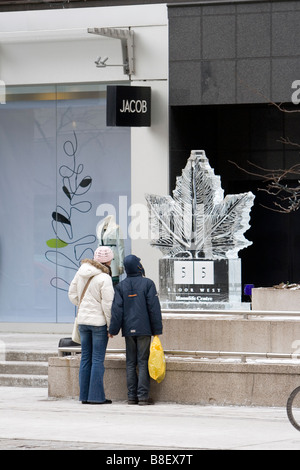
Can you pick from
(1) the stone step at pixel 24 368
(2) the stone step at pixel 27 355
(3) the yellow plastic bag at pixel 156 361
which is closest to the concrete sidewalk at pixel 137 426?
(3) the yellow plastic bag at pixel 156 361

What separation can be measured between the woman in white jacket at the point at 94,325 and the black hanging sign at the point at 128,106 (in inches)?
254

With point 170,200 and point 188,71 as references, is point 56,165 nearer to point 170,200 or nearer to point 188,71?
point 188,71

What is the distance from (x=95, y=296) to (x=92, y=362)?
2.56ft

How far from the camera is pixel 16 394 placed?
14.5 meters

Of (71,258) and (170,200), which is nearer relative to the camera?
(170,200)

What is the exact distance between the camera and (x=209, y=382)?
43.1 ft

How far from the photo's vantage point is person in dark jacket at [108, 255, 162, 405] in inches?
509

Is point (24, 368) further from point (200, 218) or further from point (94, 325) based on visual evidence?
point (200, 218)

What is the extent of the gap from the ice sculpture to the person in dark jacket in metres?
1.69

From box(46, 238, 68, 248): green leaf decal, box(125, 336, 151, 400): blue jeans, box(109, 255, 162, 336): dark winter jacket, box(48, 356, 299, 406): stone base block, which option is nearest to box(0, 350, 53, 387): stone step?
box(48, 356, 299, 406): stone base block

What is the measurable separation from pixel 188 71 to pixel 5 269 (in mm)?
5070

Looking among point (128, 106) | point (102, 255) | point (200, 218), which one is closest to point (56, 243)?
point (128, 106)

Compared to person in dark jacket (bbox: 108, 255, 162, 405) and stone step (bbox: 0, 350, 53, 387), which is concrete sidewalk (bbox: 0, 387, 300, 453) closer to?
person in dark jacket (bbox: 108, 255, 162, 405)

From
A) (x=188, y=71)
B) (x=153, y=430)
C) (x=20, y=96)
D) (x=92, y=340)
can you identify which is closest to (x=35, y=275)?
(x=20, y=96)
